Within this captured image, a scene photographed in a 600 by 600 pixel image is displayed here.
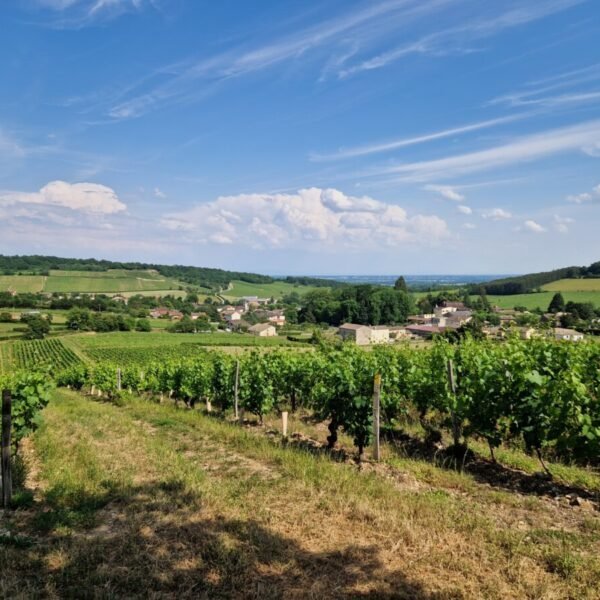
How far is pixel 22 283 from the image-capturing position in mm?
130875

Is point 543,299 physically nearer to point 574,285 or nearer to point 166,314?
point 574,285

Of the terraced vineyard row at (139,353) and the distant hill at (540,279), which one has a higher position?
A: the distant hill at (540,279)

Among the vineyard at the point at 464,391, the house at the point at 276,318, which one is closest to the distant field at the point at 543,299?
→ the house at the point at 276,318

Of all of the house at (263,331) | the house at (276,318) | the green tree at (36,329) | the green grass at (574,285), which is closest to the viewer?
the green tree at (36,329)

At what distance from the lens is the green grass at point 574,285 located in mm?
83312

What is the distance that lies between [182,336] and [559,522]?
264ft

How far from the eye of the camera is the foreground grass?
358cm

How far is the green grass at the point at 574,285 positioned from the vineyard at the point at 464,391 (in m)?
84.4

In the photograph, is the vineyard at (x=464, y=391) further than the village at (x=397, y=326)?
No

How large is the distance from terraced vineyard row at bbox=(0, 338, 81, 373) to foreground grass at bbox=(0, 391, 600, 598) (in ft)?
171

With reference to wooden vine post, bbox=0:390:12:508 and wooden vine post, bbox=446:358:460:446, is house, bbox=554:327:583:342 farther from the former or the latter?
wooden vine post, bbox=0:390:12:508

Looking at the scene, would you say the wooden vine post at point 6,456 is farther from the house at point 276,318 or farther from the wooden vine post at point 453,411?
the house at point 276,318

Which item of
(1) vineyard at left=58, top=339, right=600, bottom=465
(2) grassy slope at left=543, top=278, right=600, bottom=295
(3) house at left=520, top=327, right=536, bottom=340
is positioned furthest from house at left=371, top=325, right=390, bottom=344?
(2) grassy slope at left=543, top=278, right=600, bottom=295

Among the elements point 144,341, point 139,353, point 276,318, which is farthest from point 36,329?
point 276,318
